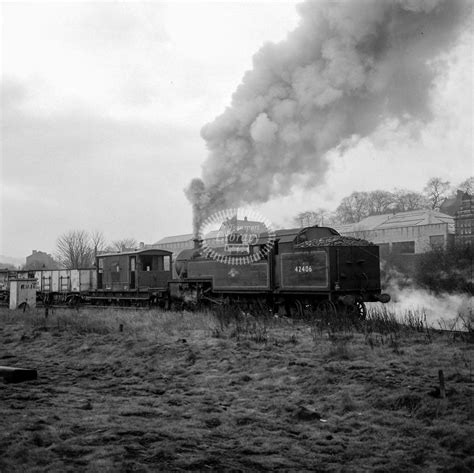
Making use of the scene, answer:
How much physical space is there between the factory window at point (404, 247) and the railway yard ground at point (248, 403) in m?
30.3

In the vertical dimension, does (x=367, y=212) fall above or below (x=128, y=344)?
above

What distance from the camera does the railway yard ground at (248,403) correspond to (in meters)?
4.14

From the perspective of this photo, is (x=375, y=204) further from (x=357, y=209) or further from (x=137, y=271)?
(x=137, y=271)

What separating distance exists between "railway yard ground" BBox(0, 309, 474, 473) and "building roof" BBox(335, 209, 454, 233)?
102 ft

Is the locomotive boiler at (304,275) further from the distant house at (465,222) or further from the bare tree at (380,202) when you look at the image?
the bare tree at (380,202)

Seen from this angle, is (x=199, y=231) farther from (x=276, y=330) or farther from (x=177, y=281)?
(x=276, y=330)

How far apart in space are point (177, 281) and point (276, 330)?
777 centimetres

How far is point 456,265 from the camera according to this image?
22.8 metres

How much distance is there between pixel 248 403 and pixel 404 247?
3583 centimetres

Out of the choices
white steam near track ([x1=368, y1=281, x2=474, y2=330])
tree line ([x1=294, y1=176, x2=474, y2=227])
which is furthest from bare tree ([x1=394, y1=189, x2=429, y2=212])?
white steam near track ([x1=368, y1=281, x2=474, y2=330])

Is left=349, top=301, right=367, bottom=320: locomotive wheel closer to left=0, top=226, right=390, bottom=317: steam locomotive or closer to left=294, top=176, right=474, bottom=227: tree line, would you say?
left=0, top=226, right=390, bottom=317: steam locomotive

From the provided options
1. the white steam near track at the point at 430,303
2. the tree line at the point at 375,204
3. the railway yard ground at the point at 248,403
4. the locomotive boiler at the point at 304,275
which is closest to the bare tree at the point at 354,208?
the tree line at the point at 375,204

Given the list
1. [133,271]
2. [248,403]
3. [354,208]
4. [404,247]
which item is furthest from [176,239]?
[248,403]

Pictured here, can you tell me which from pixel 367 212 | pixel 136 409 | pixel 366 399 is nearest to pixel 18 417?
pixel 136 409
